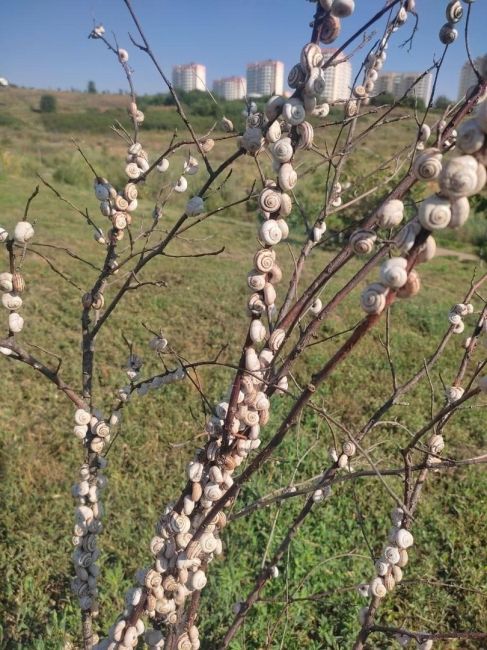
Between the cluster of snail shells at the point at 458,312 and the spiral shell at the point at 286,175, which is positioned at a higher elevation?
the spiral shell at the point at 286,175

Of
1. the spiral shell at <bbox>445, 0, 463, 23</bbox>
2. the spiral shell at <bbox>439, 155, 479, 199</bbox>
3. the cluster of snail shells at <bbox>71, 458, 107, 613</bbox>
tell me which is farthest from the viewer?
the cluster of snail shells at <bbox>71, 458, 107, 613</bbox>

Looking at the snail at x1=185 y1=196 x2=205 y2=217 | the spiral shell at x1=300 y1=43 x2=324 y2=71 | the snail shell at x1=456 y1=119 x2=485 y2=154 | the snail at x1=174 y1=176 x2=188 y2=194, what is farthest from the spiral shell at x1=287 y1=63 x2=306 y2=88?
the snail at x1=174 y1=176 x2=188 y2=194

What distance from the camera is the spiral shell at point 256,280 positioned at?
623 millimetres

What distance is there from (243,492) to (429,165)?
2.32 metres

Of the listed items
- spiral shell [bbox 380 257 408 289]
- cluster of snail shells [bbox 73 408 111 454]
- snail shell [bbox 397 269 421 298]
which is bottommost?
cluster of snail shells [bbox 73 408 111 454]

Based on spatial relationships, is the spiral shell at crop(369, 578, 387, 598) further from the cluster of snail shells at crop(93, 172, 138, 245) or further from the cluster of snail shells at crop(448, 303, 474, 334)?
the cluster of snail shells at crop(93, 172, 138, 245)

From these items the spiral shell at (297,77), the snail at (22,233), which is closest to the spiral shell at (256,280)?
the spiral shell at (297,77)

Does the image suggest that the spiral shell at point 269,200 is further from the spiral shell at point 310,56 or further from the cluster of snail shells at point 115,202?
the cluster of snail shells at point 115,202

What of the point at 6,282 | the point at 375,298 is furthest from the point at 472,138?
the point at 6,282

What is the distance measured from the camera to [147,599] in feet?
2.72

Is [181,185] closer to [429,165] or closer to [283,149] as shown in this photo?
[283,149]

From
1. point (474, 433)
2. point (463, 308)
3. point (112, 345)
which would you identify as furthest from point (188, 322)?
point (463, 308)

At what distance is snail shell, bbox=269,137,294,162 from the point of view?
0.56 metres

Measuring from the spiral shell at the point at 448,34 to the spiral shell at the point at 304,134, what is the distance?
376 mm
